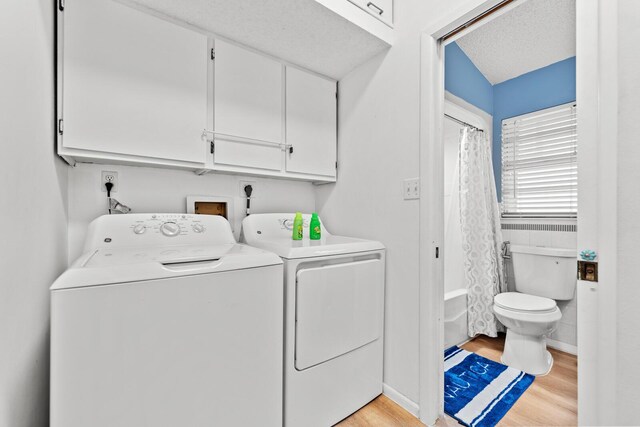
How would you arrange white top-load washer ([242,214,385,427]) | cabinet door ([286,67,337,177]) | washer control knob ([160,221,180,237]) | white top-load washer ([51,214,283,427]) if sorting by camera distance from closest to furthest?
1. white top-load washer ([51,214,283,427])
2. white top-load washer ([242,214,385,427])
3. washer control knob ([160,221,180,237])
4. cabinet door ([286,67,337,177])

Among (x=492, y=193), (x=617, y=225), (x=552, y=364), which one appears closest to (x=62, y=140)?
(x=617, y=225)

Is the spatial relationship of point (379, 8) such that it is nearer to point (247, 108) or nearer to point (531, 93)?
point (247, 108)

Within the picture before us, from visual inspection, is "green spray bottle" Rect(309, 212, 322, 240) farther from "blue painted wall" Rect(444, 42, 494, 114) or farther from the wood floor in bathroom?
"blue painted wall" Rect(444, 42, 494, 114)

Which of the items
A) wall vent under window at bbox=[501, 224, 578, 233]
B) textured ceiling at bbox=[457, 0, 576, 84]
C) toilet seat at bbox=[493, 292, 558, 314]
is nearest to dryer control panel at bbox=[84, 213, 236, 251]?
toilet seat at bbox=[493, 292, 558, 314]

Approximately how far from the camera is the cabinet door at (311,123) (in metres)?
1.81

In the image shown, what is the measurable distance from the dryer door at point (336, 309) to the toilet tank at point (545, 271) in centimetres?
153

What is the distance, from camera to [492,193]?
249 centimetres

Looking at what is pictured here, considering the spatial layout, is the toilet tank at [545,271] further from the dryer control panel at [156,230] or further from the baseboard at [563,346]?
the dryer control panel at [156,230]

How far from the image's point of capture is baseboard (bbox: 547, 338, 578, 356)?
2.11 metres

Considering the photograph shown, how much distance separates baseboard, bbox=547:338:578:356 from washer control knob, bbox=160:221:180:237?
116 inches

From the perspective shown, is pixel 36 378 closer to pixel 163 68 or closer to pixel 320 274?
pixel 320 274

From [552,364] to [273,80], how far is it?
2811mm

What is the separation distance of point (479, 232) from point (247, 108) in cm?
217

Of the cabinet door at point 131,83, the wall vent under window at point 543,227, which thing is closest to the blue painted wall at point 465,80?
the wall vent under window at point 543,227
